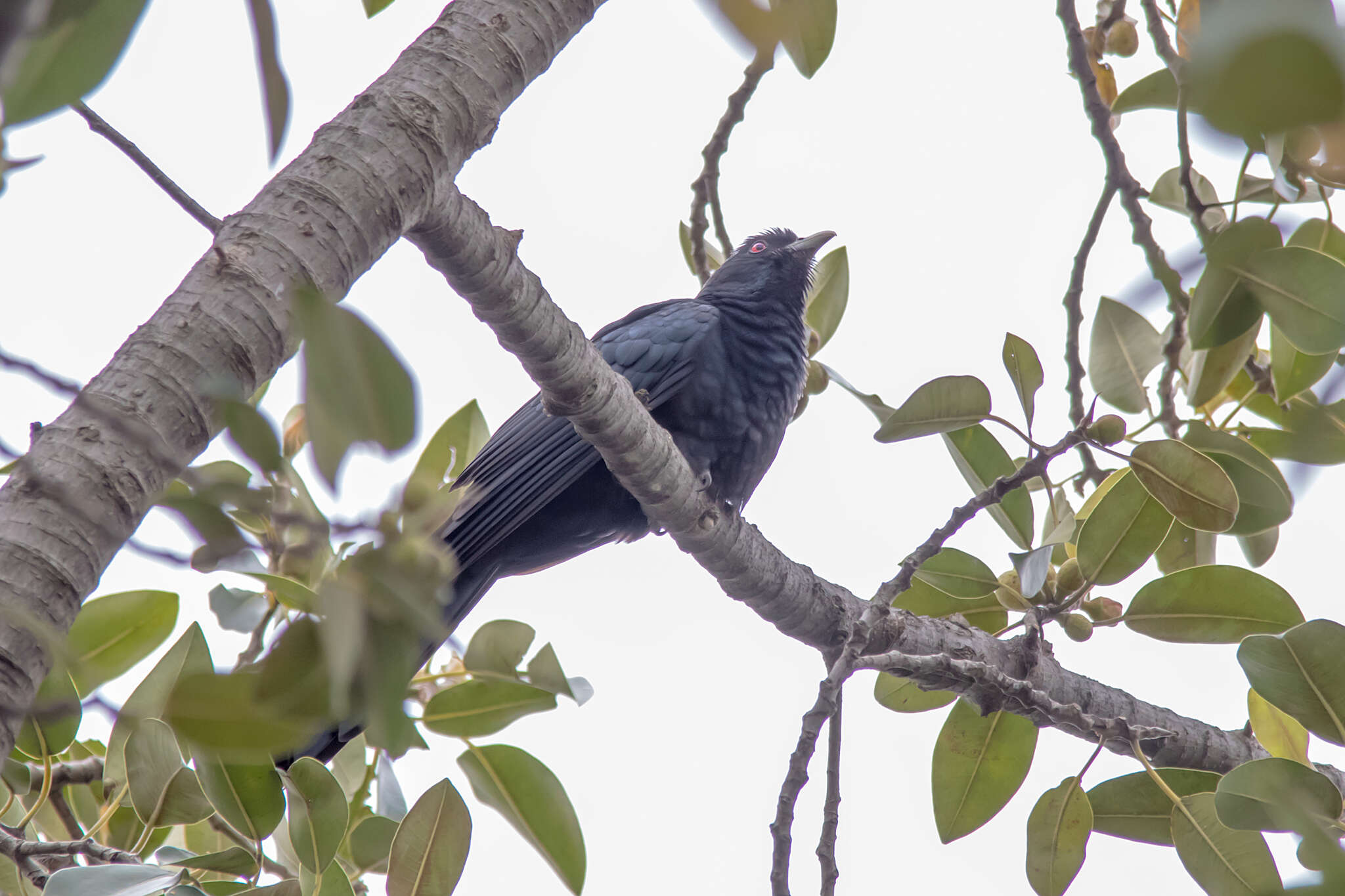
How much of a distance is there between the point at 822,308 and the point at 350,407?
2792mm

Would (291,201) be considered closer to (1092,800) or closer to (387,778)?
(387,778)

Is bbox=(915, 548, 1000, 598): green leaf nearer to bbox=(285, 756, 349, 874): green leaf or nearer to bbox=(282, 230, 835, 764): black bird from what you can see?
bbox=(282, 230, 835, 764): black bird

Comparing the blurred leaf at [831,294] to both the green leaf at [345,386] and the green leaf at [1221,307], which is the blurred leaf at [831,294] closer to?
the green leaf at [1221,307]

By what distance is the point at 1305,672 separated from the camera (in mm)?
1893

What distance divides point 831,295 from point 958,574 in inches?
43.8

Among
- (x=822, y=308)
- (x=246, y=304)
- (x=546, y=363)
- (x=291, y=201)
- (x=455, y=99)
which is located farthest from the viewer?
(x=822, y=308)

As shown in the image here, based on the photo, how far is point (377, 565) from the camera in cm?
66

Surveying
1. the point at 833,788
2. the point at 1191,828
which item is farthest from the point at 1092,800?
the point at 833,788

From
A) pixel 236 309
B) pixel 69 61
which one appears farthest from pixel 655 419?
pixel 69 61

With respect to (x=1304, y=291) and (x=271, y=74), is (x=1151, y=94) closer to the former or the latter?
(x=1304, y=291)

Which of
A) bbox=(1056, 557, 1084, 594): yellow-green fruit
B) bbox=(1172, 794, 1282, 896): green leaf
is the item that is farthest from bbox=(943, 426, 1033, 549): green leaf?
bbox=(1172, 794, 1282, 896): green leaf

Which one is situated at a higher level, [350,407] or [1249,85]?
[1249,85]

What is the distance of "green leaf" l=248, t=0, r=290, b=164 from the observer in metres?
0.66

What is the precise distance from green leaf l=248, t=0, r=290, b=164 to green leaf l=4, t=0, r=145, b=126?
103mm
